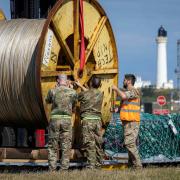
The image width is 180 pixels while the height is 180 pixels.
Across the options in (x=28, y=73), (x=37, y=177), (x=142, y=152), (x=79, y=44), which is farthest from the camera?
(x=142, y=152)

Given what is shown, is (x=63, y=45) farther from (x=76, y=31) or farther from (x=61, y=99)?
(x=61, y=99)

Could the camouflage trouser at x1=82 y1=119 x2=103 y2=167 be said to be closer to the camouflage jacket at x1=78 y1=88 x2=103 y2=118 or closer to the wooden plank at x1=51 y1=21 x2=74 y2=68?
the camouflage jacket at x1=78 y1=88 x2=103 y2=118

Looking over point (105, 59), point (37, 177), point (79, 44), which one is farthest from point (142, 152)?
point (37, 177)

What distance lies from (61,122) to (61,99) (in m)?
0.41

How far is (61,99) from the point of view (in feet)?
46.6

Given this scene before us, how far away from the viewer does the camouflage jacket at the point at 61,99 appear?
1417 centimetres

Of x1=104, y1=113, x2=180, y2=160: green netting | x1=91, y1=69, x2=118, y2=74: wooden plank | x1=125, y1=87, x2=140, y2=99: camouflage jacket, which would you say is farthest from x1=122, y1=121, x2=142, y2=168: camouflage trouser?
x1=104, y1=113, x2=180, y2=160: green netting

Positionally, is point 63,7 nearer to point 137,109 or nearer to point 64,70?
point 64,70

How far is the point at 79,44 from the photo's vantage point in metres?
15.6

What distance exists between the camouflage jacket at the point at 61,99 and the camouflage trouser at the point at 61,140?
16 centimetres

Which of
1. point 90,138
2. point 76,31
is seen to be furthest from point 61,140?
point 76,31

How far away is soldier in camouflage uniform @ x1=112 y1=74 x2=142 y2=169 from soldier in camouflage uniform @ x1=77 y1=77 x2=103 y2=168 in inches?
22.1

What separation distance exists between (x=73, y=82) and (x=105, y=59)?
1836 millimetres

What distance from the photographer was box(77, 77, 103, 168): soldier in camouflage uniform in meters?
14.7
